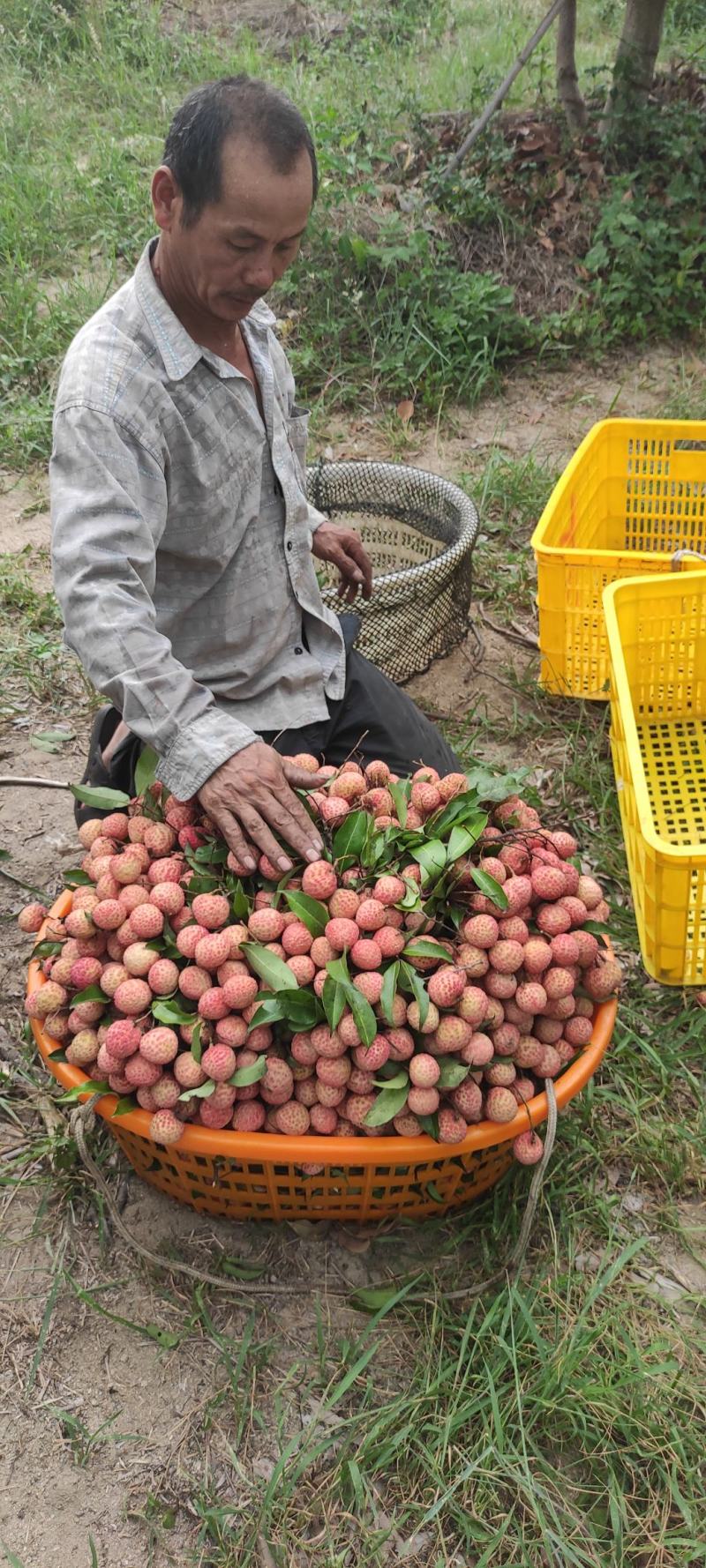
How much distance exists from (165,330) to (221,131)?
32 cm

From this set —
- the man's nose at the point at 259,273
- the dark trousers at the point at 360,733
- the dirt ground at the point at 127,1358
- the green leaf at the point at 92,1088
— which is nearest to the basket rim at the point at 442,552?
the dark trousers at the point at 360,733

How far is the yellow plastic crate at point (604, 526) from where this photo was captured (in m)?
2.96

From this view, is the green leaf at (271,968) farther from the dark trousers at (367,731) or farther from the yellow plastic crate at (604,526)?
the yellow plastic crate at (604,526)

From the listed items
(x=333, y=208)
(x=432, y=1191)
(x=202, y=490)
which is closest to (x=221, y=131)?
(x=202, y=490)

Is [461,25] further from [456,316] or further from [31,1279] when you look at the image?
[31,1279]

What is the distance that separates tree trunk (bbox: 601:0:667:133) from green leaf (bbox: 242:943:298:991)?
182 inches

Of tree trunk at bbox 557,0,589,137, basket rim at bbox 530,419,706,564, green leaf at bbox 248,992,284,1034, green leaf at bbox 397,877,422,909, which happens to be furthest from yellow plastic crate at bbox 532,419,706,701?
tree trunk at bbox 557,0,589,137

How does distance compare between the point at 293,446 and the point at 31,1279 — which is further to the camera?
the point at 293,446

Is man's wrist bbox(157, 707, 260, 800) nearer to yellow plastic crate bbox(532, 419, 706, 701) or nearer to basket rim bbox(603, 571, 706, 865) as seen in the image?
basket rim bbox(603, 571, 706, 865)

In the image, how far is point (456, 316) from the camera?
4.49 m

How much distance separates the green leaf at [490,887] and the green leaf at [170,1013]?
1.46 feet

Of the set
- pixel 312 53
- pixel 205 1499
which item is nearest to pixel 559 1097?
pixel 205 1499

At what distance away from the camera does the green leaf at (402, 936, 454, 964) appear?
1611 mm

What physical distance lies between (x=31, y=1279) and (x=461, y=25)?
7.59m
